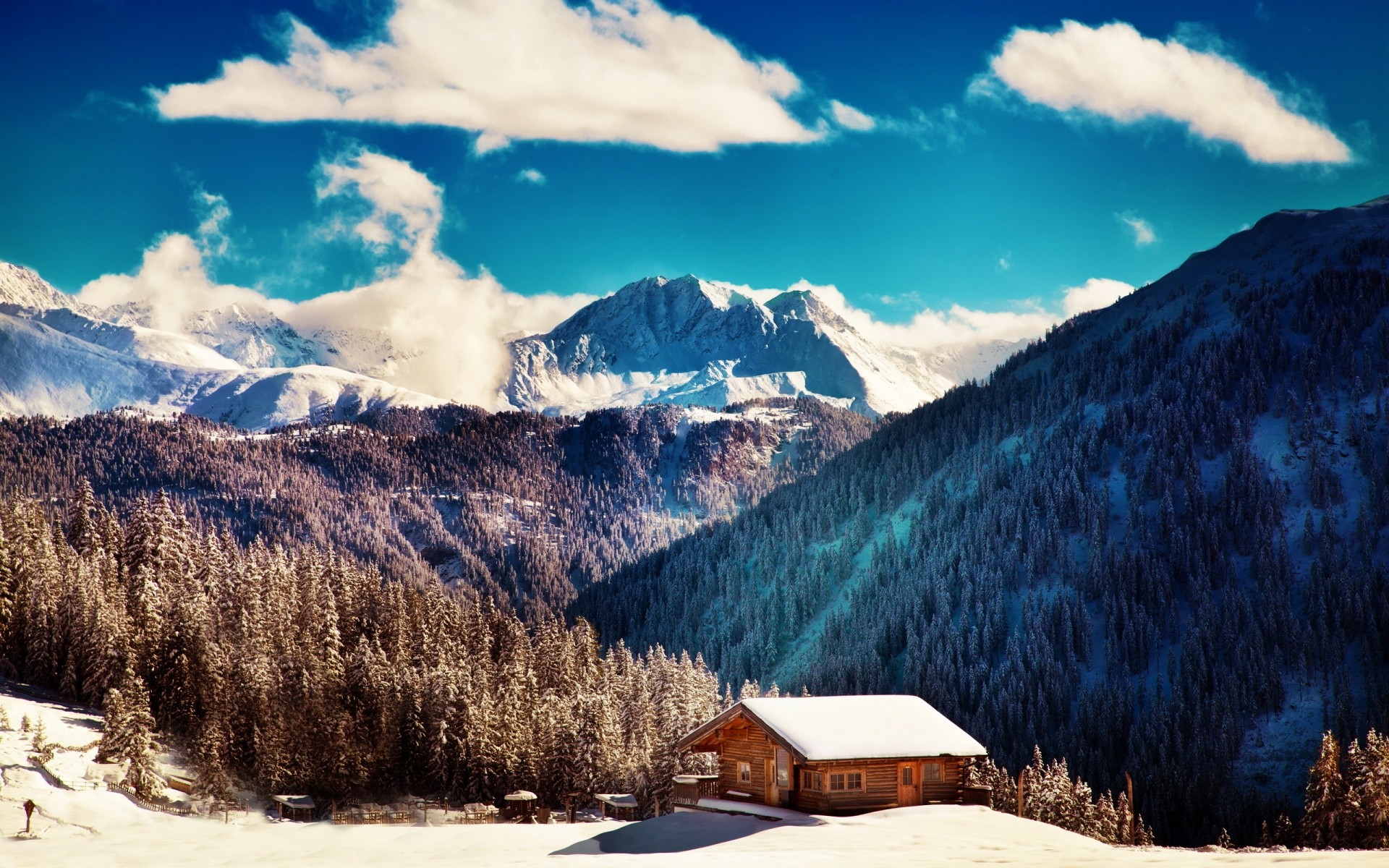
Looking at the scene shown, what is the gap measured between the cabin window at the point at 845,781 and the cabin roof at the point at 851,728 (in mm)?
1264

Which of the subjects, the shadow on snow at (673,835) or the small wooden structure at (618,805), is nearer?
the shadow on snow at (673,835)

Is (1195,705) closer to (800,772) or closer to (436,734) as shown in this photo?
(436,734)

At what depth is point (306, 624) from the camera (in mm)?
92125

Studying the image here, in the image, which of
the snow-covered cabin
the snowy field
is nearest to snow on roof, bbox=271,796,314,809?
the snowy field

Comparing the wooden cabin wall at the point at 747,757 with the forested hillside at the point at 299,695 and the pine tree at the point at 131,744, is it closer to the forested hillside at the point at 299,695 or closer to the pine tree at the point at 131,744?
the forested hillside at the point at 299,695

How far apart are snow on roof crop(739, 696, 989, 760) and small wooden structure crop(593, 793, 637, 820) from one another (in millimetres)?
27197

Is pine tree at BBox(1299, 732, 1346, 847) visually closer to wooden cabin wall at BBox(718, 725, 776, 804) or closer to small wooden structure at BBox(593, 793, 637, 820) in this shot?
wooden cabin wall at BBox(718, 725, 776, 804)

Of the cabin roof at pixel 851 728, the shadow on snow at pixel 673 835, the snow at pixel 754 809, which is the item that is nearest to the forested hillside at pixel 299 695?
the snow at pixel 754 809

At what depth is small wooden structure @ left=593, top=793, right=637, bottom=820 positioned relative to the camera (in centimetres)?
7675

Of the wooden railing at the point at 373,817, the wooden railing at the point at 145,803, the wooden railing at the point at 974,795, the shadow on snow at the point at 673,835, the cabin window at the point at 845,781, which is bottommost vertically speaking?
the wooden railing at the point at 373,817

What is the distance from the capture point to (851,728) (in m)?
49.5

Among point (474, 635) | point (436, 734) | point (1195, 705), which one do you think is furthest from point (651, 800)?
point (1195, 705)

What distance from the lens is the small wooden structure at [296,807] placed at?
237 ft

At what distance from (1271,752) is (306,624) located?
124105mm
